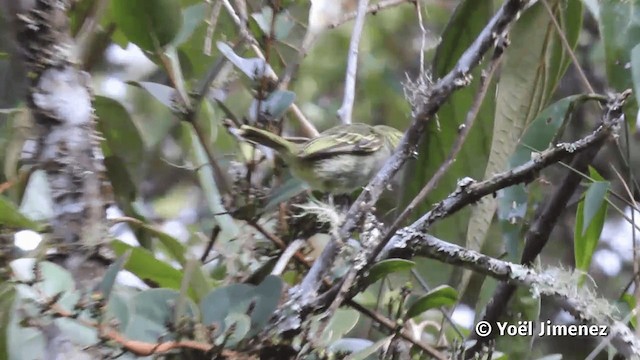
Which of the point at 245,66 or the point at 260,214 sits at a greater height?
the point at 245,66

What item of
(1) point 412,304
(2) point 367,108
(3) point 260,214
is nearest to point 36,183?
(3) point 260,214

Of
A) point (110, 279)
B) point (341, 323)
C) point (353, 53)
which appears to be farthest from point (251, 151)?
point (110, 279)

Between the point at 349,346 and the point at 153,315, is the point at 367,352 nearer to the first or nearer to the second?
the point at 349,346

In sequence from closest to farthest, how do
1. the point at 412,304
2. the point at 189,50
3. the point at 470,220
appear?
the point at 412,304, the point at 470,220, the point at 189,50

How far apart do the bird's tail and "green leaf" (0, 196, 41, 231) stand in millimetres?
239

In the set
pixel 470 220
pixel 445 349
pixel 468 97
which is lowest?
pixel 445 349

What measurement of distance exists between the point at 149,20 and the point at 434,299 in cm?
35

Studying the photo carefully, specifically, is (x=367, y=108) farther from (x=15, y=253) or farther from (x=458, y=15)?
(x=15, y=253)

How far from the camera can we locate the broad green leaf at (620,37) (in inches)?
30.0

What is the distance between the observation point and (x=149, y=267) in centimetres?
70

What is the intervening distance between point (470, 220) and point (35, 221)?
453mm

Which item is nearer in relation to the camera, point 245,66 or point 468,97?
point 245,66

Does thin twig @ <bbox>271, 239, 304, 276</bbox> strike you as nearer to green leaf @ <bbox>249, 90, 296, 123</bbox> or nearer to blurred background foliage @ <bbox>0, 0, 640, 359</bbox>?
blurred background foliage @ <bbox>0, 0, 640, 359</bbox>

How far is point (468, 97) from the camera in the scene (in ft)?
2.98
